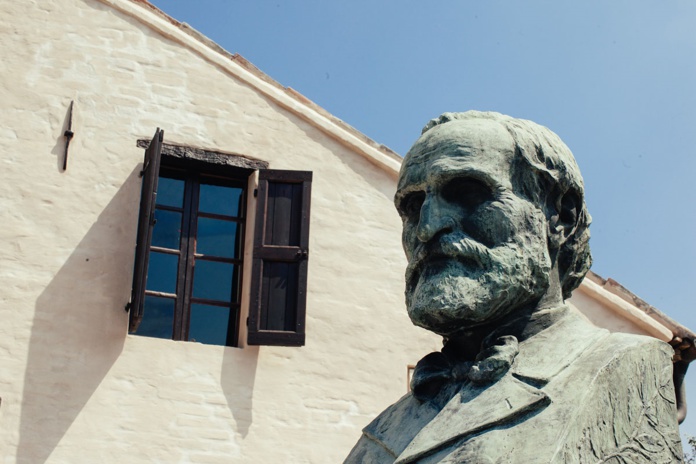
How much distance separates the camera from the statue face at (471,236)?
13.7 feet

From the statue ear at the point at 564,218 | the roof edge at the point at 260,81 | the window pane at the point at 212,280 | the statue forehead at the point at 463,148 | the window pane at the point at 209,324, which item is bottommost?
the statue ear at the point at 564,218

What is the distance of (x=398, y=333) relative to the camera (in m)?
12.0

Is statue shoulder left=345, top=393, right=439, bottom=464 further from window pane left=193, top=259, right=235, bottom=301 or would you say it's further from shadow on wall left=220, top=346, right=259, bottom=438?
window pane left=193, top=259, right=235, bottom=301

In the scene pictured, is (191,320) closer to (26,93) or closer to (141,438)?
(141,438)

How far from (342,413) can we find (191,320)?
1468 mm

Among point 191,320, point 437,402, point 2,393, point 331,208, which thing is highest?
point 331,208

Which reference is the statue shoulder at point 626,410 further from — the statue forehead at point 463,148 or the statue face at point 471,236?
the statue forehead at point 463,148

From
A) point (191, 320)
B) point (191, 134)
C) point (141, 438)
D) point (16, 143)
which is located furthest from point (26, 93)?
point (141, 438)

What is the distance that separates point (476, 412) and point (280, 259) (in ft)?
25.6

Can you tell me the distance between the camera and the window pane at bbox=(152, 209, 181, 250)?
1184cm

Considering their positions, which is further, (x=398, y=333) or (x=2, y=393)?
(x=398, y=333)

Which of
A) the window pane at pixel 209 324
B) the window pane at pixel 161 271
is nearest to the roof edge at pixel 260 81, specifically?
the window pane at pixel 161 271

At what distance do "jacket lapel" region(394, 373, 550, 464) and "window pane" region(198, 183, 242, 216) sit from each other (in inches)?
322

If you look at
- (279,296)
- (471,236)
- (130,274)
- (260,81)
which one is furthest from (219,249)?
(471,236)
